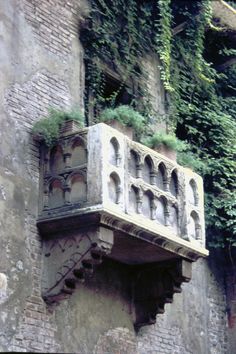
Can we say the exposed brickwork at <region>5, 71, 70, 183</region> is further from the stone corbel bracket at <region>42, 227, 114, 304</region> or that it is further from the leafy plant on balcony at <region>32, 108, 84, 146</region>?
the stone corbel bracket at <region>42, 227, 114, 304</region>

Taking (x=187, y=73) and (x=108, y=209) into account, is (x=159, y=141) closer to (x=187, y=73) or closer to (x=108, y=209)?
(x=108, y=209)

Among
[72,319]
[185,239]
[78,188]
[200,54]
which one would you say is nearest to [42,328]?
[72,319]

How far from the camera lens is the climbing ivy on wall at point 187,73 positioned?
10438 mm

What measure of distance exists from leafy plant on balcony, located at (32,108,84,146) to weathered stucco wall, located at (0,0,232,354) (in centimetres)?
12

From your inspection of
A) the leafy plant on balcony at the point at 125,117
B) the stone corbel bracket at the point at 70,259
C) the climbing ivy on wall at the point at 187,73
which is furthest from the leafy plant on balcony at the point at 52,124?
the climbing ivy on wall at the point at 187,73

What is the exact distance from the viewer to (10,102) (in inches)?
330

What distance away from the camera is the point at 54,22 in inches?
372

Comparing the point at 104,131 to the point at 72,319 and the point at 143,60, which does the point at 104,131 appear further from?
the point at 143,60

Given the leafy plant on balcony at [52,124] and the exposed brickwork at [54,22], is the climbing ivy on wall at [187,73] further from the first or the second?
the leafy plant on balcony at [52,124]

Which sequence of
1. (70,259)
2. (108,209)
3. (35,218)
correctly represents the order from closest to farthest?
(108,209) < (70,259) < (35,218)

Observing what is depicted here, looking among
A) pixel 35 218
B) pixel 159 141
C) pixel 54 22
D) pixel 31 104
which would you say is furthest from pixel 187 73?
pixel 35 218

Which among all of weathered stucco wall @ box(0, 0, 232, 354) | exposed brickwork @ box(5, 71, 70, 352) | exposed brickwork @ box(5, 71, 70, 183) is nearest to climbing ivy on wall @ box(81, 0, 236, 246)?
weathered stucco wall @ box(0, 0, 232, 354)

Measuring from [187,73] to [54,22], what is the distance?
3.31m

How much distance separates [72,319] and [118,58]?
12.4 ft
